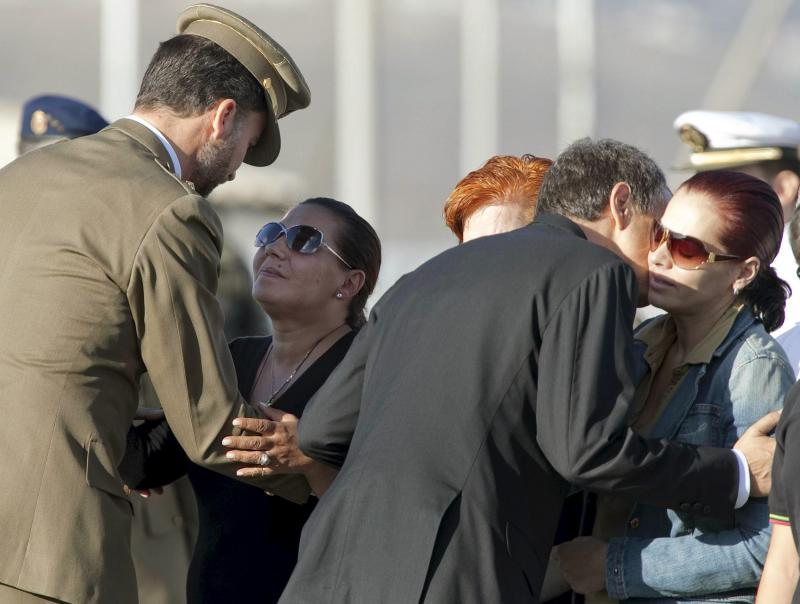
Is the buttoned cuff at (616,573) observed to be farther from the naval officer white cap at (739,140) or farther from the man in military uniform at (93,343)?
the naval officer white cap at (739,140)

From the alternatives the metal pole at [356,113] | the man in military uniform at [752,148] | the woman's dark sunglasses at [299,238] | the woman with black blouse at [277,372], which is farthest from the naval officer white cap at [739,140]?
the metal pole at [356,113]

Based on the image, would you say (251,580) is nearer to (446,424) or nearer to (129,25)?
(446,424)

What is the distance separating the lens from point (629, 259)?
286 centimetres

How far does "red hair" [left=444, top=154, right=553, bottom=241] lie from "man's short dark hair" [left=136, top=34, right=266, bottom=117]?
60cm

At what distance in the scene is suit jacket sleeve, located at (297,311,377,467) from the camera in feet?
8.79

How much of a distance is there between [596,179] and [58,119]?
112 inches

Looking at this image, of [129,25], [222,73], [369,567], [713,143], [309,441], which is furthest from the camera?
[129,25]

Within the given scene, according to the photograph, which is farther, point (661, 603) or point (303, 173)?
point (303, 173)

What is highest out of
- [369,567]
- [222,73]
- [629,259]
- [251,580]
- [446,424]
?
[222,73]

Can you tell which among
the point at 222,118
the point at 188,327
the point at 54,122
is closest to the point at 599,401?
the point at 188,327

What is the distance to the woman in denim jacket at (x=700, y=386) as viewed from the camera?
2.65 m

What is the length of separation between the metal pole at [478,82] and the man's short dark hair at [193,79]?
18.9ft

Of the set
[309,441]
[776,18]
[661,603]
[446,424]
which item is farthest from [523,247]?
[776,18]

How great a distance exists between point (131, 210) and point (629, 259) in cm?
106
